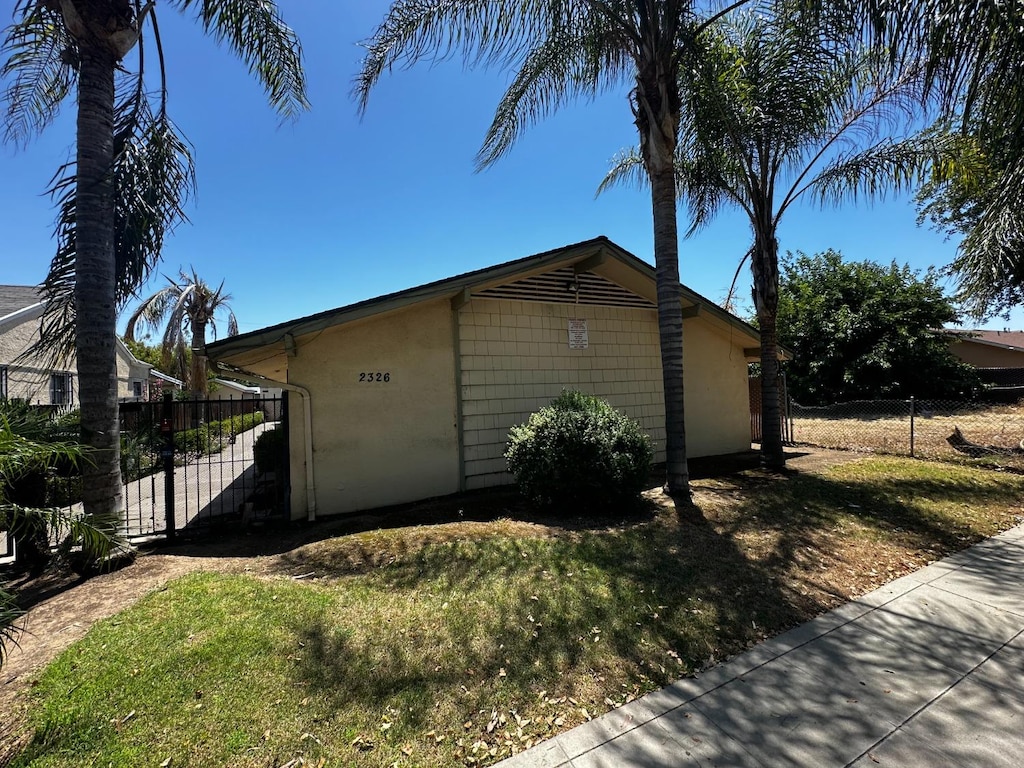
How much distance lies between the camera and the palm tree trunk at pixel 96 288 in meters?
4.79

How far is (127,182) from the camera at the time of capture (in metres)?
5.87

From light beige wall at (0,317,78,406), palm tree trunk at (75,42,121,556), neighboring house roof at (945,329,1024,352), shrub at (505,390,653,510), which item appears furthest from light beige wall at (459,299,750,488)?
neighboring house roof at (945,329,1024,352)

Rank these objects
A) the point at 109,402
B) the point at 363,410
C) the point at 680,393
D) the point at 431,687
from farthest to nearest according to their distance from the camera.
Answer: the point at 363,410 < the point at 680,393 < the point at 109,402 < the point at 431,687

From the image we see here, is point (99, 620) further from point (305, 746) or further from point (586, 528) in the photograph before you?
point (586, 528)

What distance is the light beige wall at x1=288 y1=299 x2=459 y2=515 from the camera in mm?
6961

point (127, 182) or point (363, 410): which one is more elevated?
point (127, 182)

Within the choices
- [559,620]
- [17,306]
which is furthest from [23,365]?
[559,620]

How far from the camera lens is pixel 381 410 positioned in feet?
24.4

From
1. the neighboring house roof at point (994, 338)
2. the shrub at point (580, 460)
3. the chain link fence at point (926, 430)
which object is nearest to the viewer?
the shrub at point (580, 460)

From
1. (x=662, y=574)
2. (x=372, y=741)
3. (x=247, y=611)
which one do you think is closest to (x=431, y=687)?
(x=372, y=741)

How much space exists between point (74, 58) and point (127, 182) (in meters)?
1.37

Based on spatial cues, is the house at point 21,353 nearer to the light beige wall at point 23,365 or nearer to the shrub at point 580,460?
the light beige wall at point 23,365

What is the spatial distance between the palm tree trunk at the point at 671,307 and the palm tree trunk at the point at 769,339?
13.2 ft

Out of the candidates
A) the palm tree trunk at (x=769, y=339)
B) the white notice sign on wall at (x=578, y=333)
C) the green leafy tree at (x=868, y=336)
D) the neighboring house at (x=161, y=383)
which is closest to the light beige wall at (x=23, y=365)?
the neighboring house at (x=161, y=383)
